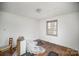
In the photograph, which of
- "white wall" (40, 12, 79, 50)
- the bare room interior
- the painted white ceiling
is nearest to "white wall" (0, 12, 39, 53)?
the bare room interior

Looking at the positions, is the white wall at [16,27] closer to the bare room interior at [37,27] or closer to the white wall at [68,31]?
the bare room interior at [37,27]

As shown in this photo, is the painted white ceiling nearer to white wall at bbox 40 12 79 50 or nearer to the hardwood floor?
white wall at bbox 40 12 79 50

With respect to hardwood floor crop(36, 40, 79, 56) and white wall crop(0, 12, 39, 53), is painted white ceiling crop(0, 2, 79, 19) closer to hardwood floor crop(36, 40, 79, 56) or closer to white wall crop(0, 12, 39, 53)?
white wall crop(0, 12, 39, 53)

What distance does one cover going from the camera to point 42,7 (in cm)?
143

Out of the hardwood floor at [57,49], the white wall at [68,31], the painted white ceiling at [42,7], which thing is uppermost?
the painted white ceiling at [42,7]

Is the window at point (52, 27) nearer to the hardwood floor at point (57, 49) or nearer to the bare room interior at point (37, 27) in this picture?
the bare room interior at point (37, 27)

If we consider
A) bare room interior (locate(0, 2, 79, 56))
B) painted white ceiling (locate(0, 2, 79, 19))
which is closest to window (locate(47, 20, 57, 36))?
bare room interior (locate(0, 2, 79, 56))

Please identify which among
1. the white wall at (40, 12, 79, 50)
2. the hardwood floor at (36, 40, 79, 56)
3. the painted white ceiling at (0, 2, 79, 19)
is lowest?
the hardwood floor at (36, 40, 79, 56)

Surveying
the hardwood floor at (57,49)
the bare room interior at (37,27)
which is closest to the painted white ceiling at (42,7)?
the bare room interior at (37,27)

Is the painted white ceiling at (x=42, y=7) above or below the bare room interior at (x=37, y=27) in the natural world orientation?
above

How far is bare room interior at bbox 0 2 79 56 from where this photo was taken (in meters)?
1.40

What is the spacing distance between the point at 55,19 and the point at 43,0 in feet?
1.23

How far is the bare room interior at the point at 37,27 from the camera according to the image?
55.2 inches

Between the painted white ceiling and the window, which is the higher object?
the painted white ceiling
